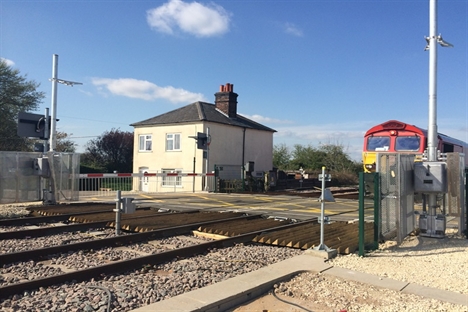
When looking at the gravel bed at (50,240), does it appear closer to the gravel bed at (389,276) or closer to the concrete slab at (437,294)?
the gravel bed at (389,276)

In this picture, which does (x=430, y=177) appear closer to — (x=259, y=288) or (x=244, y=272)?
(x=244, y=272)

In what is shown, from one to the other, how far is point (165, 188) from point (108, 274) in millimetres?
25043

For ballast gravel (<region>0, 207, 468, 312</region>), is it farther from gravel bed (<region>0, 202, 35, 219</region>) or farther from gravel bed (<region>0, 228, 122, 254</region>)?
gravel bed (<region>0, 202, 35, 219</region>)

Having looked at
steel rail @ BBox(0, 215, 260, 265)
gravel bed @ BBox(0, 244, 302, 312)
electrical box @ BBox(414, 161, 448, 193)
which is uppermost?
electrical box @ BBox(414, 161, 448, 193)

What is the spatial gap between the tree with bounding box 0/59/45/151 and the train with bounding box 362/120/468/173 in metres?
30.1

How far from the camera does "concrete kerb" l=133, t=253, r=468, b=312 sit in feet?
15.5

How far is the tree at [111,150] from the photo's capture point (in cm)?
5138

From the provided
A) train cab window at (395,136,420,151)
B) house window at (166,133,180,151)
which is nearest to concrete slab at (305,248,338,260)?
train cab window at (395,136,420,151)

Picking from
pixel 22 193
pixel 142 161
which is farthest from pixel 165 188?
pixel 22 193

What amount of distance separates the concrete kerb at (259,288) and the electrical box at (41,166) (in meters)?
10.8

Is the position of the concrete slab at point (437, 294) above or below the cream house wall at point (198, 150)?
below

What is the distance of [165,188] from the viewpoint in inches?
1220

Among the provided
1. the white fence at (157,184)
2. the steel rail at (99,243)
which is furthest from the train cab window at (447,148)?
the steel rail at (99,243)

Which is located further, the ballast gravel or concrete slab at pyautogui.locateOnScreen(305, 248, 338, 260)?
concrete slab at pyautogui.locateOnScreen(305, 248, 338, 260)
